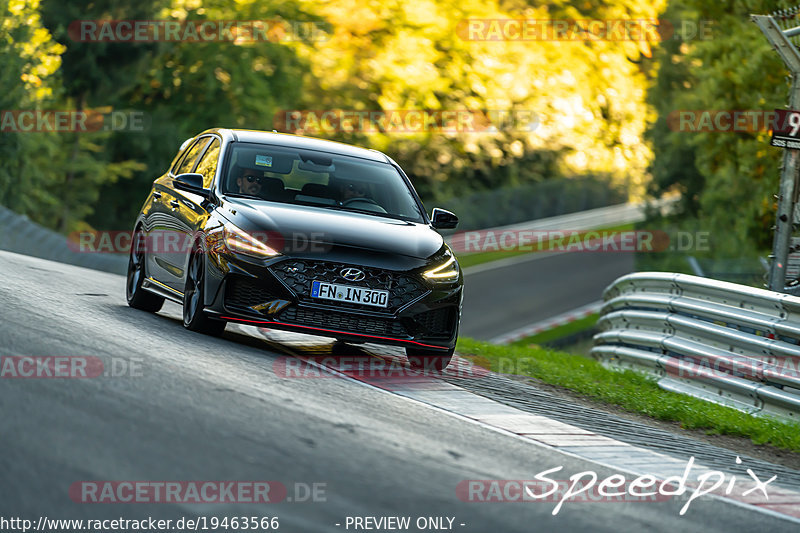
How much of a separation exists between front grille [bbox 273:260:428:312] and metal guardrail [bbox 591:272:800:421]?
3153 millimetres

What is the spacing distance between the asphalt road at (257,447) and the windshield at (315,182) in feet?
6.84

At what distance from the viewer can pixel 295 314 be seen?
31.1 ft

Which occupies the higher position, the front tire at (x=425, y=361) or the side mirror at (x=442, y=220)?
the side mirror at (x=442, y=220)

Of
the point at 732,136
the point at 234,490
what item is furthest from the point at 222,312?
the point at 732,136

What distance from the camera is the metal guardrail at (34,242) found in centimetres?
2139

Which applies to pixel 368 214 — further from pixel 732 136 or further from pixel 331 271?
pixel 732 136

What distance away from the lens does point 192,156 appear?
12242 mm

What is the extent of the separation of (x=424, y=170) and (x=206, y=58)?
33.7ft
